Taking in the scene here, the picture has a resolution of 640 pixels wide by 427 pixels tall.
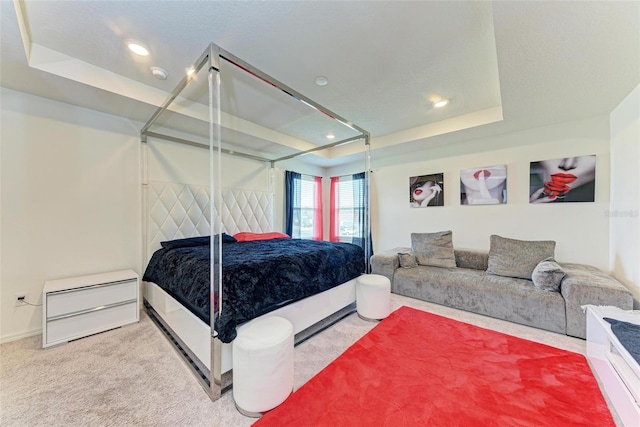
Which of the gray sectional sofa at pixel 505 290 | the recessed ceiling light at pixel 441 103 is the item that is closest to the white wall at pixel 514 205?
the gray sectional sofa at pixel 505 290

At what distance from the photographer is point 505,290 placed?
2.68 meters

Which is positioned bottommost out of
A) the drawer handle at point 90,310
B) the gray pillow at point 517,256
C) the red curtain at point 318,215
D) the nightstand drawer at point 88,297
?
the drawer handle at point 90,310

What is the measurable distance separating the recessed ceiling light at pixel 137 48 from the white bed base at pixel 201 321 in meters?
2.27

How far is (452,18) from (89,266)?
430 centimetres

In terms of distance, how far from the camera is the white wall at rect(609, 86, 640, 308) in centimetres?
229

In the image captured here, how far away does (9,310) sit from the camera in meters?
2.28

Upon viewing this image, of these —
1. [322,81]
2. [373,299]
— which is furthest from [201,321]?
[322,81]

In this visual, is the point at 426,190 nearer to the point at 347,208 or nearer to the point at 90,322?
the point at 347,208

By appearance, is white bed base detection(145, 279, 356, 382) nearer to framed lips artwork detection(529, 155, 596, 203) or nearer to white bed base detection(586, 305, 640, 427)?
white bed base detection(586, 305, 640, 427)

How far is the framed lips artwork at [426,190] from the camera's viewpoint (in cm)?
414

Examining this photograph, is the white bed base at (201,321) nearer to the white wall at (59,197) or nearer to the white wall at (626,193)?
the white wall at (59,197)

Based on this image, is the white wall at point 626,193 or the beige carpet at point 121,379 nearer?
the beige carpet at point 121,379

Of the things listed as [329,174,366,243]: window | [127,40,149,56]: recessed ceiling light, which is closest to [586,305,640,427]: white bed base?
[329,174,366,243]: window

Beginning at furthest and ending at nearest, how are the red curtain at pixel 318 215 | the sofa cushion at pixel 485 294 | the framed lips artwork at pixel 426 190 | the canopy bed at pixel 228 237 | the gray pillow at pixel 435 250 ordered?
the red curtain at pixel 318 215 → the framed lips artwork at pixel 426 190 → the gray pillow at pixel 435 250 → the sofa cushion at pixel 485 294 → the canopy bed at pixel 228 237
